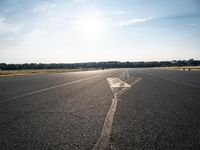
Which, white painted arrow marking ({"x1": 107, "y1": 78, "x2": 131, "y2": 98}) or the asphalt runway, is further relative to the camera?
white painted arrow marking ({"x1": 107, "y1": 78, "x2": 131, "y2": 98})

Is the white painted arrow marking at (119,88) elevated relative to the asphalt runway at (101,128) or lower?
lower

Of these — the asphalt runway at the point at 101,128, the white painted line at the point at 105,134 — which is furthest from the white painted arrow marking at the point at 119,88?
the white painted line at the point at 105,134

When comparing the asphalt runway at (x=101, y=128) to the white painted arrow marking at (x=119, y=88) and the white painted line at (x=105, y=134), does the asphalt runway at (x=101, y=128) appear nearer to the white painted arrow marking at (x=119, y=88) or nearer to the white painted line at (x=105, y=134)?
the white painted line at (x=105, y=134)

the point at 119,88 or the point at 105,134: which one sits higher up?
the point at 105,134

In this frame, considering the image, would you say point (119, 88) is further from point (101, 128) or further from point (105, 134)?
point (105, 134)

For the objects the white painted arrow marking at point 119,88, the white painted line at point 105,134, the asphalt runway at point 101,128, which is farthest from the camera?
the white painted arrow marking at point 119,88

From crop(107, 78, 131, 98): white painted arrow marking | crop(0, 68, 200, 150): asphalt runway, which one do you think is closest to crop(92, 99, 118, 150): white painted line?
crop(0, 68, 200, 150): asphalt runway

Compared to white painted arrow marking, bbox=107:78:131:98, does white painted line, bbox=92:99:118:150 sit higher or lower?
higher

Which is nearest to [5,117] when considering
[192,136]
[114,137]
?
[114,137]

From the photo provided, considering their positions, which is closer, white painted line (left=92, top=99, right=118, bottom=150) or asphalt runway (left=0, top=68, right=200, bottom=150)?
white painted line (left=92, top=99, right=118, bottom=150)

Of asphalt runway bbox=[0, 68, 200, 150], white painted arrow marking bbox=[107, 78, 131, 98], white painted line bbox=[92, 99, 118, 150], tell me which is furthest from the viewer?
white painted arrow marking bbox=[107, 78, 131, 98]

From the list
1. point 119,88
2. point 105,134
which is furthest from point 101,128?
point 119,88

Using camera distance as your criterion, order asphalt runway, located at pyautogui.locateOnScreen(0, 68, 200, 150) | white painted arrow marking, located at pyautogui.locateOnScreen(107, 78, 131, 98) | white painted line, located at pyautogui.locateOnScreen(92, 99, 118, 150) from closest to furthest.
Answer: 1. white painted line, located at pyautogui.locateOnScreen(92, 99, 118, 150)
2. asphalt runway, located at pyautogui.locateOnScreen(0, 68, 200, 150)
3. white painted arrow marking, located at pyautogui.locateOnScreen(107, 78, 131, 98)

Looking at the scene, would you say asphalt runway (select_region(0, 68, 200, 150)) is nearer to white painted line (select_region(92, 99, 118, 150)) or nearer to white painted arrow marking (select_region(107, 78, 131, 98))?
white painted line (select_region(92, 99, 118, 150))
